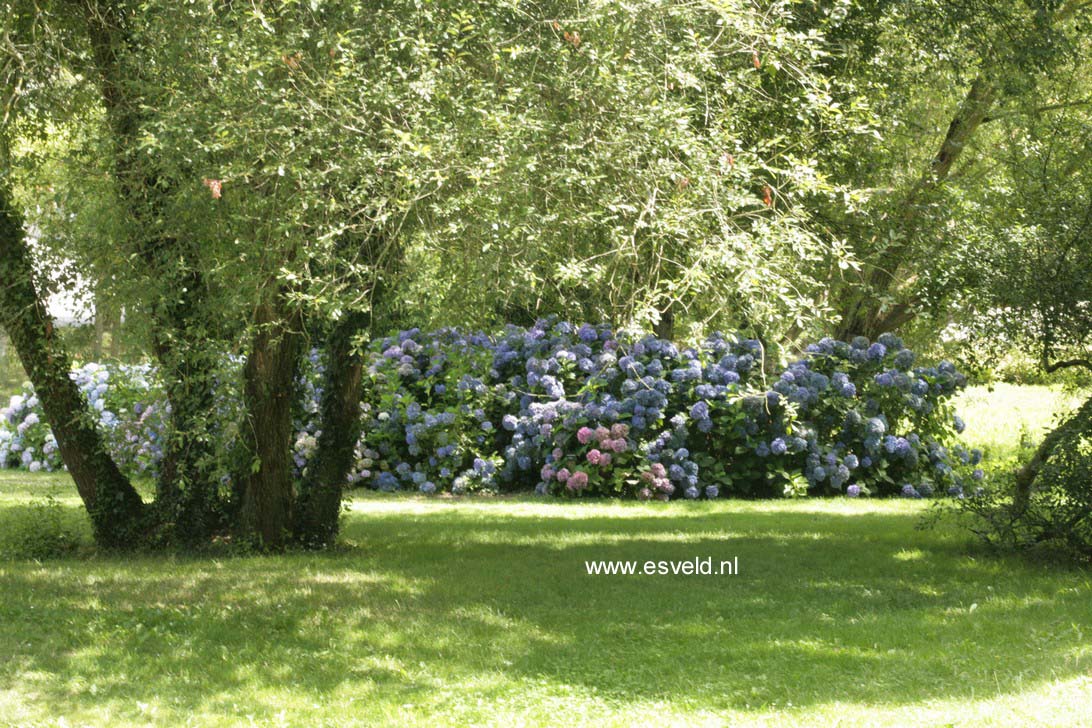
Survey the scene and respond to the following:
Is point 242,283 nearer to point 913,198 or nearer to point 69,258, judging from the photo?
point 69,258

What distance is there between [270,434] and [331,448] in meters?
0.63

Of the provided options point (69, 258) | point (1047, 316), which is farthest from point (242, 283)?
point (1047, 316)

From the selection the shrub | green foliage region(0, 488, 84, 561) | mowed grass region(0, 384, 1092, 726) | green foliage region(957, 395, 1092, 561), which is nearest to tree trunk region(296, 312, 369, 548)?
mowed grass region(0, 384, 1092, 726)

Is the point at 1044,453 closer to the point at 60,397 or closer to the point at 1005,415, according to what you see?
the point at 60,397

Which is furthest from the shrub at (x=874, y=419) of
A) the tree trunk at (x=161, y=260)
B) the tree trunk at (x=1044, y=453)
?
the tree trunk at (x=161, y=260)

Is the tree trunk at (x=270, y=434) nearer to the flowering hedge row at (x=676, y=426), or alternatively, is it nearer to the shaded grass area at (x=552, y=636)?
the shaded grass area at (x=552, y=636)

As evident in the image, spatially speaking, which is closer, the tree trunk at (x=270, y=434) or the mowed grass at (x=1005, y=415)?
the tree trunk at (x=270, y=434)

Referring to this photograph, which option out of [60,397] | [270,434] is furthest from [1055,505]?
[60,397]

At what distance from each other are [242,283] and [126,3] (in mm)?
2637

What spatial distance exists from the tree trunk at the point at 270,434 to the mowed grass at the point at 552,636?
1.37 ft

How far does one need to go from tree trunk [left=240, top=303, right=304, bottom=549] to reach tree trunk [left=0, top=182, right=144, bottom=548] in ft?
3.22

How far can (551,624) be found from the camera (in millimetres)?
7055

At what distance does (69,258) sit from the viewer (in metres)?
7.84

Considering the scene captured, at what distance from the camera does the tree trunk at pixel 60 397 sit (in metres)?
8.52
